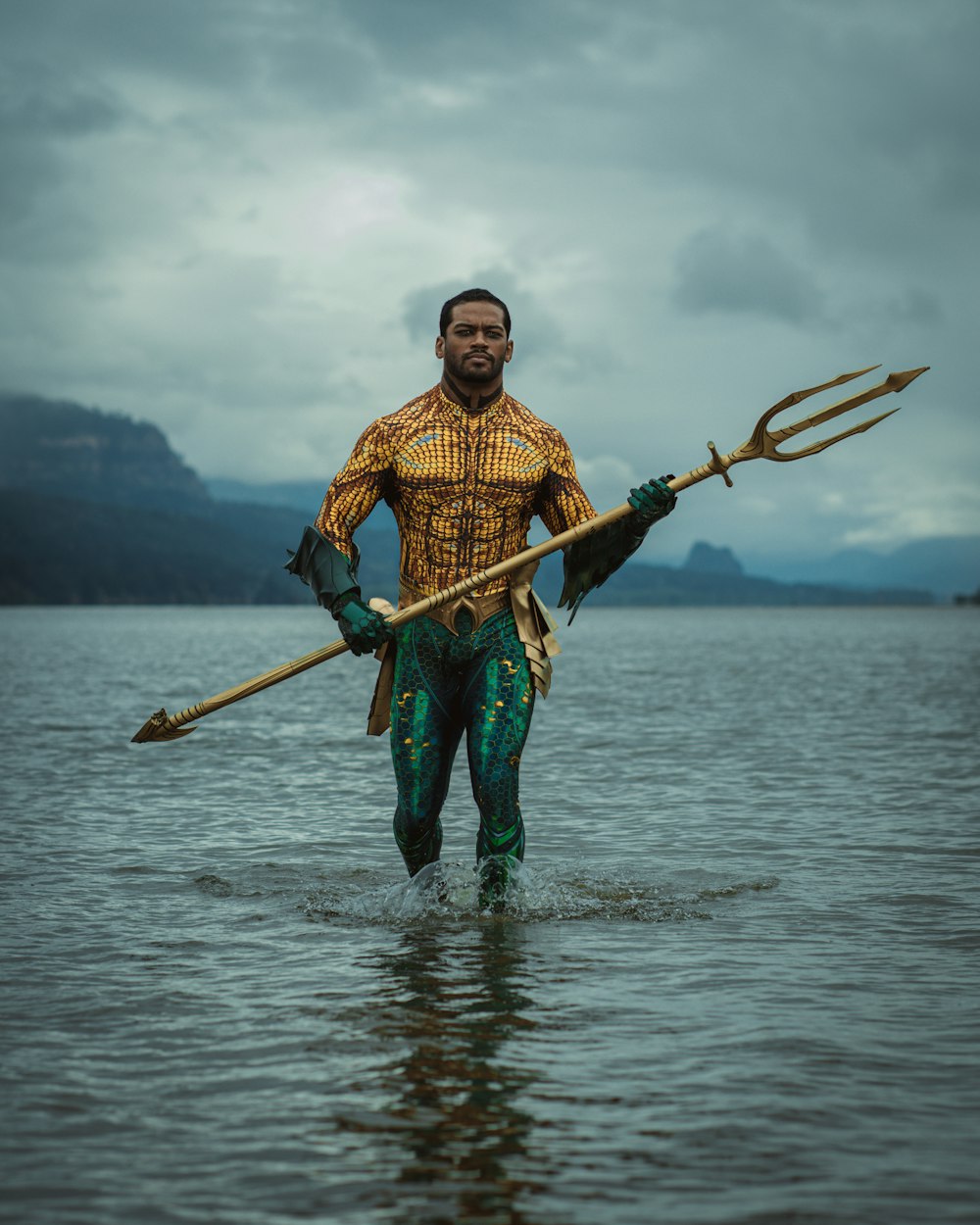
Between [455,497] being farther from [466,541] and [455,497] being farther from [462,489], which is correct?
[466,541]

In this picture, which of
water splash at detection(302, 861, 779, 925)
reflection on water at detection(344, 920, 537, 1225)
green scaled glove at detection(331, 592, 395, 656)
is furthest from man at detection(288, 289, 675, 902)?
reflection on water at detection(344, 920, 537, 1225)

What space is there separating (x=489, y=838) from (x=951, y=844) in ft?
13.3

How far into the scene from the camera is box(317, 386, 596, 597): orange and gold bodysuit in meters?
6.81

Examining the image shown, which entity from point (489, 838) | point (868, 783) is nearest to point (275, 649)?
point (868, 783)

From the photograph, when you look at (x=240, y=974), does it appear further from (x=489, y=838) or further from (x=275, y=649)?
(x=275, y=649)

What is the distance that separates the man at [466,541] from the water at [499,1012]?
863 mm

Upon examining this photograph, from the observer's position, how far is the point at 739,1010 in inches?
215

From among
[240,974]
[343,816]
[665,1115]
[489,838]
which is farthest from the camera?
[343,816]

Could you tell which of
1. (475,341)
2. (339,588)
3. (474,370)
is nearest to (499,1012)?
(339,588)

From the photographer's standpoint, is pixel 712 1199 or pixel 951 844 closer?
pixel 712 1199

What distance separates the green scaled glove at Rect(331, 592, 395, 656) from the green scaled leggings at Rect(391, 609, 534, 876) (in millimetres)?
398

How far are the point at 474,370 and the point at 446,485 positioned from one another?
0.52 m

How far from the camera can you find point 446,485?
6797mm

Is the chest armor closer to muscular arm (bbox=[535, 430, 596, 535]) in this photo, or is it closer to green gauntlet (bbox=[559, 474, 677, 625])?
muscular arm (bbox=[535, 430, 596, 535])
